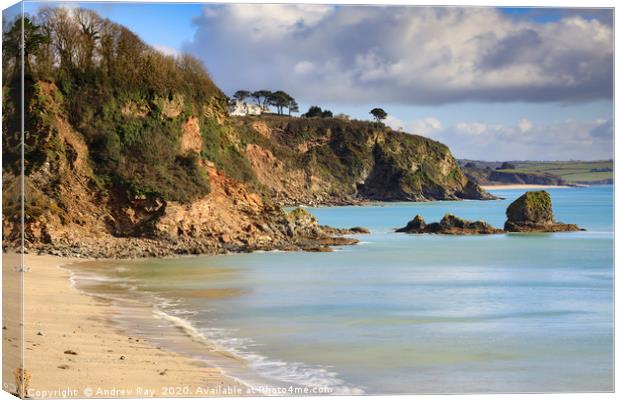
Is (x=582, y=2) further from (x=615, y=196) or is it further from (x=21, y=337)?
(x=21, y=337)

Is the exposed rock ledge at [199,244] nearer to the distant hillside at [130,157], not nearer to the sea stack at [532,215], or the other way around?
the distant hillside at [130,157]

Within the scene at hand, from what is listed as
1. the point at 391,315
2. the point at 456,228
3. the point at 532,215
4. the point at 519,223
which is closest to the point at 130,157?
the point at 391,315

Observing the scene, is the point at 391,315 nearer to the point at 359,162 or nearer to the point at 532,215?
the point at 532,215

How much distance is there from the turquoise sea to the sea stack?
244 inches

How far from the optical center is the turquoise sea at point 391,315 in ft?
21.0

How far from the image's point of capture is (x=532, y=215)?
25516mm

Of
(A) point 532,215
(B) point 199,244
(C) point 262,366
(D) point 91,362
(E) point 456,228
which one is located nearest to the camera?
(D) point 91,362

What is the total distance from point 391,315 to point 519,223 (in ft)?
54.8

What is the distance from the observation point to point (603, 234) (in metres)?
23.9

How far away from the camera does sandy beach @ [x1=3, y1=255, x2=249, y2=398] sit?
18.2 ft

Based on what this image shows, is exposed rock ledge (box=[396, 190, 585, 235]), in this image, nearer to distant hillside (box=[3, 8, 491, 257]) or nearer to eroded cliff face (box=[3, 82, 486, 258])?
eroded cliff face (box=[3, 82, 486, 258])

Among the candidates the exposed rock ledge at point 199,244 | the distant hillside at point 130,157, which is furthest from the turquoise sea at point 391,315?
the distant hillside at point 130,157

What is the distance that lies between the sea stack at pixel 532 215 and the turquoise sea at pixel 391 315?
620 centimetres

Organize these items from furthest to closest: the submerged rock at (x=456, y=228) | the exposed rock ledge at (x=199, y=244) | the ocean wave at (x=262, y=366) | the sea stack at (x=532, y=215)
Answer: the sea stack at (x=532, y=215) < the submerged rock at (x=456, y=228) < the exposed rock ledge at (x=199, y=244) < the ocean wave at (x=262, y=366)
